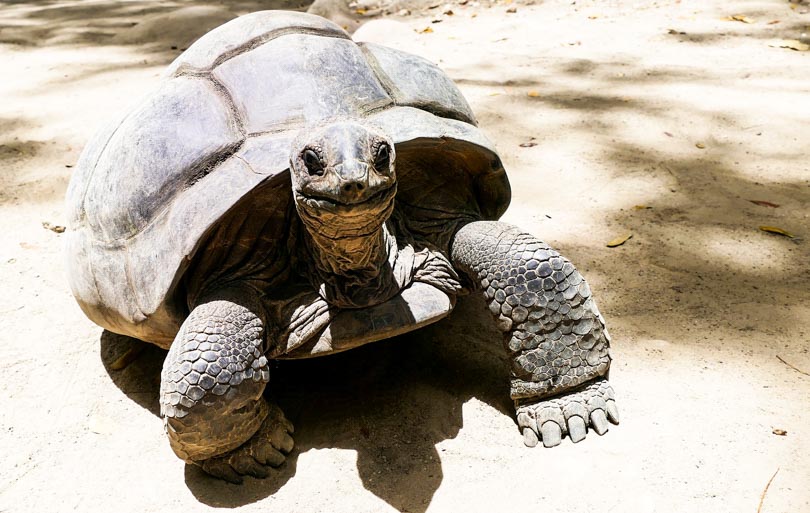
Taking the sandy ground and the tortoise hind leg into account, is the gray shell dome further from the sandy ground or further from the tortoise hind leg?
the sandy ground

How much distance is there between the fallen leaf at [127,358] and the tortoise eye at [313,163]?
1.47m

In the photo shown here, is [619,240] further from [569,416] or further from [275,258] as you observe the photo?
[275,258]

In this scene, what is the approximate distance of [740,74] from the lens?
5.77 metres

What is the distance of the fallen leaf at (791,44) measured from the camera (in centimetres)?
614

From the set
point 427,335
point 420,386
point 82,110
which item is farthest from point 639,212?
point 82,110

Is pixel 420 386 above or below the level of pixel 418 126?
below

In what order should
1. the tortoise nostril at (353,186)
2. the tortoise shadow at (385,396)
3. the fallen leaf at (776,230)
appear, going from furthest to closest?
1. the fallen leaf at (776,230)
2. the tortoise shadow at (385,396)
3. the tortoise nostril at (353,186)

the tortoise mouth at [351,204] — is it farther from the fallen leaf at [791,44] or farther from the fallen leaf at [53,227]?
the fallen leaf at [791,44]

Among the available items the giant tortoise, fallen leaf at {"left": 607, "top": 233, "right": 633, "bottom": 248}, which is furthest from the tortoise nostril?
fallen leaf at {"left": 607, "top": 233, "right": 633, "bottom": 248}

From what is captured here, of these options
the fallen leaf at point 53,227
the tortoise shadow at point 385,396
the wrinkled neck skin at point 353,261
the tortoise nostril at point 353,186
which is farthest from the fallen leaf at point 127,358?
the tortoise nostril at point 353,186

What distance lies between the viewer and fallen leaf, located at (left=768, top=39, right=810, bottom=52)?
6.14 metres

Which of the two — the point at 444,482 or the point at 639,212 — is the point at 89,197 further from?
the point at 639,212

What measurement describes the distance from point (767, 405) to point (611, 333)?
658mm

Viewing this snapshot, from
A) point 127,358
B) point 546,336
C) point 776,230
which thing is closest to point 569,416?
point 546,336
